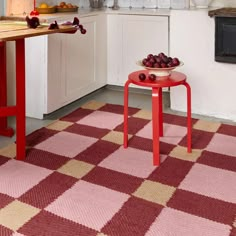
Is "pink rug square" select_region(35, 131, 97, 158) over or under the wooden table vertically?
under

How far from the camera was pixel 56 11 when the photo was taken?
3.58m

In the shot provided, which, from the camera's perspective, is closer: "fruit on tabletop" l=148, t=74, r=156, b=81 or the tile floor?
"fruit on tabletop" l=148, t=74, r=156, b=81

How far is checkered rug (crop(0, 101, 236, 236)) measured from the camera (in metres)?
1.81

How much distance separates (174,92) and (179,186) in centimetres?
146

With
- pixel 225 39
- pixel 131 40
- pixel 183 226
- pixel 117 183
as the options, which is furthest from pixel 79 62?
pixel 183 226

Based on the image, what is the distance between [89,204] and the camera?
6.49ft

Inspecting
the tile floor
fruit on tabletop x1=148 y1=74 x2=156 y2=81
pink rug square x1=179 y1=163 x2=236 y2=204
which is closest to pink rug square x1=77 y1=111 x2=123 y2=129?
the tile floor

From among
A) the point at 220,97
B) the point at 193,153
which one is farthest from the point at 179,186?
the point at 220,97

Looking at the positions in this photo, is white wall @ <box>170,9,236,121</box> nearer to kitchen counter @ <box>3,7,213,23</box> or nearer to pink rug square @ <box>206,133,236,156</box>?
kitchen counter @ <box>3,7,213,23</box>

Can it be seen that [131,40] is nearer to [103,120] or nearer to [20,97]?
[103,120]

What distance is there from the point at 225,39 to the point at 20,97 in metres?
1.67

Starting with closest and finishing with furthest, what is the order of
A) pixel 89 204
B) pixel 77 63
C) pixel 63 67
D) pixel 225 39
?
pixel 89 204 < pixel 225 39 < pixel 63 67 < pixel 77 63

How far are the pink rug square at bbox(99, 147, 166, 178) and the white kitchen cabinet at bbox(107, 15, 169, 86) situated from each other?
A: 58.9 inches

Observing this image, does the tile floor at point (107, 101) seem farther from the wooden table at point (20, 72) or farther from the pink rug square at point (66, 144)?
the wooden table at point (20, 72)
